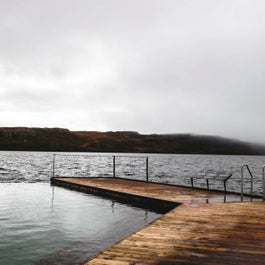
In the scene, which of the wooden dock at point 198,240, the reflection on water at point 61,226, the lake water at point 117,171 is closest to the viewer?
the wooden dock at point 198,240

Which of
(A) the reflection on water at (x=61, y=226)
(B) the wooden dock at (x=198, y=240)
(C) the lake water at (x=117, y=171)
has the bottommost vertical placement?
(C) the lake water at (x=117, y=171)

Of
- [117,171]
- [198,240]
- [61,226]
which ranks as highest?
[198,240]

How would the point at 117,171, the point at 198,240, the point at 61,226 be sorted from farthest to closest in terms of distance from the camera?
the point at 117,171, the point at 61,226, the point at 198,240

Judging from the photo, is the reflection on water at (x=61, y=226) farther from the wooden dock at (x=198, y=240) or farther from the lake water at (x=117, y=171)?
the lake water at (x=117, y=171)

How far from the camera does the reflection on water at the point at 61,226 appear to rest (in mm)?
8891

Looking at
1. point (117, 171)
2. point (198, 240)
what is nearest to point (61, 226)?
point (198, 240)

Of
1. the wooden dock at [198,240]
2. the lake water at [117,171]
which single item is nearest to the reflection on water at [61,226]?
the wooden dock at [198,240]

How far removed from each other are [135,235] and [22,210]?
9.00 meters

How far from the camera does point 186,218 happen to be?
9406mm

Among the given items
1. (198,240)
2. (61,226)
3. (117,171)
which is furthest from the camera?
(117,171)

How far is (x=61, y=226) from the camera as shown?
12.0 m

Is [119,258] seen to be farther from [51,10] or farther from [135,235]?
[51,10]

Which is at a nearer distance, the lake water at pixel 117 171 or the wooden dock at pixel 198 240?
the wooden dock at pixel 198 240

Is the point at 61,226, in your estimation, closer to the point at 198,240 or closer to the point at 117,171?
the point at 198,240
